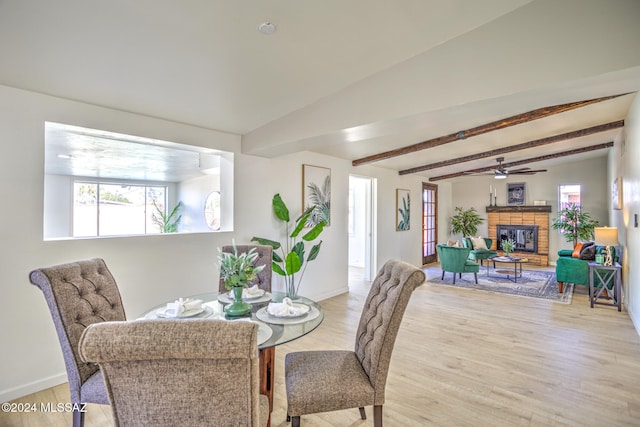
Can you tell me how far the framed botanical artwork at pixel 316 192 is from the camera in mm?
4852

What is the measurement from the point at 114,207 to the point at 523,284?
952 centimetres

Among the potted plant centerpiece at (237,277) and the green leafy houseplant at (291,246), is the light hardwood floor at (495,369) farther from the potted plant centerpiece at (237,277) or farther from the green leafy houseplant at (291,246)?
the potted plant centerpiece at (237,277)

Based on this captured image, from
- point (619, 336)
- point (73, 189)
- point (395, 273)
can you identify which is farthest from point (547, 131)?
point (73, 189)

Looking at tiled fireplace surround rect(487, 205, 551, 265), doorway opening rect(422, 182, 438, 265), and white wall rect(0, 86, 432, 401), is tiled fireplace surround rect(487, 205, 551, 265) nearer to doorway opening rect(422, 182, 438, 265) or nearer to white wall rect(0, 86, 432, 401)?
doorway opening rect(422, 182, 438, 265)

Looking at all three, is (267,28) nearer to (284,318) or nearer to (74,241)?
(284,318)

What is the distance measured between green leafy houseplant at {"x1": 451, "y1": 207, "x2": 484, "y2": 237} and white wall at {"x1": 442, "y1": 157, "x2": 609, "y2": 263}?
0.36 metres

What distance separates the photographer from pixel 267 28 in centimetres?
208

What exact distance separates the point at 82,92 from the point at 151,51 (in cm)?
84

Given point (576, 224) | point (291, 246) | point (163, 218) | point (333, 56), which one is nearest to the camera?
point (333, 56)

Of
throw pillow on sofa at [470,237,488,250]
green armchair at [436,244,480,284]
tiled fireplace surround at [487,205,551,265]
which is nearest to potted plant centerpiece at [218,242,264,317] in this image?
green armchair at [436,244,480,284]

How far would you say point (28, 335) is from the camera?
8.18ft

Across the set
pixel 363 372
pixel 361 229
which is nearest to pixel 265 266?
pixel 363 372

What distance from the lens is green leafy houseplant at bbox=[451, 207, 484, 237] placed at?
29.9 ft

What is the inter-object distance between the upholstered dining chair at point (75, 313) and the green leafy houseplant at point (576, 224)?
921 cm
